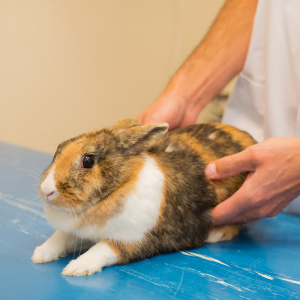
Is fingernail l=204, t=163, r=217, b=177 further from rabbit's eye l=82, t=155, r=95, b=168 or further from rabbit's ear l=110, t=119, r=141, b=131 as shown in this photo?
rabbit's eye l=82, t=155, r=95, b=168

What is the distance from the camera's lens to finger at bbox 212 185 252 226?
1.60 meters

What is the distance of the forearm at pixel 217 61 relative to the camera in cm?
245

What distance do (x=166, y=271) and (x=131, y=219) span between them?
0.75 feet

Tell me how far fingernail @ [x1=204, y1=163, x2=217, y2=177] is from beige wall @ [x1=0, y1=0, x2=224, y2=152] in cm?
295

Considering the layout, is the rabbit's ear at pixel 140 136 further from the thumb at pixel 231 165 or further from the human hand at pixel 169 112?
the human hand at pixel 169 112

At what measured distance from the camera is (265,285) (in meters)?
1.31

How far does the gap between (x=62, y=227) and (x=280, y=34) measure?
170 cm

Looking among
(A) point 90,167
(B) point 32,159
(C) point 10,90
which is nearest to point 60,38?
(C) point 10,90

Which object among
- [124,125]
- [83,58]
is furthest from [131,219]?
[83,58]

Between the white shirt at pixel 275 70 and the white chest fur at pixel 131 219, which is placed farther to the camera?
the white shirt at pixel 275 70

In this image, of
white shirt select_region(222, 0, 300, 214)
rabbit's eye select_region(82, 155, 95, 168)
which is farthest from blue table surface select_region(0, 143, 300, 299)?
white shirt select_region(222, 0, 300, 214)

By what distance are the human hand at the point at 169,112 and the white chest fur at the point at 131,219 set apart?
754 millimetres

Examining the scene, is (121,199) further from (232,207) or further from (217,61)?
(217,61)

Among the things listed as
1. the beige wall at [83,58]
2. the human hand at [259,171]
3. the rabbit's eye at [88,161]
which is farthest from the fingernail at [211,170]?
the beige wall at [83,58]
